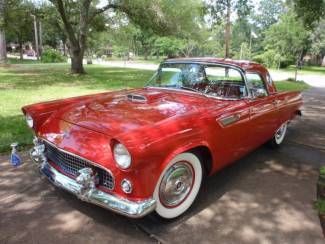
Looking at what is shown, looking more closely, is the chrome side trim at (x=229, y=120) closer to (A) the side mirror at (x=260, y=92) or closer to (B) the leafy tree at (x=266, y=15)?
(A) the side mirror at (x=260, y=92)

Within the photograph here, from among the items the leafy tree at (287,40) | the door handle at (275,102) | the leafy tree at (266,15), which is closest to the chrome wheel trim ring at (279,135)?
the door handle at (275,102)

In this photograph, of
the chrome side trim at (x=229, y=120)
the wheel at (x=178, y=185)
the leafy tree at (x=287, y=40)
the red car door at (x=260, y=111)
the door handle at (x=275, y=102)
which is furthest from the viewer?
the leafy tree at (x=287, y=40)

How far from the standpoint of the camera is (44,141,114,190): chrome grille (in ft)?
9.70

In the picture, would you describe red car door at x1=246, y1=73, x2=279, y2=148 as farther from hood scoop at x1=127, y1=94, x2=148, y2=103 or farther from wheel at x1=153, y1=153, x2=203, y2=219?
hood scoop at x1=127, y1=94, x2=148, y2=103

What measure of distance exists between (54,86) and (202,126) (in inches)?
397

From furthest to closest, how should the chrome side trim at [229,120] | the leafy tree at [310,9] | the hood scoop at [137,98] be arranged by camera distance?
the leafy tree at [310,9] < the hood scoop at [137,98] < the chrome side trim at [229,120]

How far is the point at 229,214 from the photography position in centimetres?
345

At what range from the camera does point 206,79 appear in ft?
15.0

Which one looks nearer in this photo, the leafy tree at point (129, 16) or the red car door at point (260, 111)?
the red car door at point (260, 111)

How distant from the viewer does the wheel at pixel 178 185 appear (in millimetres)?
3094

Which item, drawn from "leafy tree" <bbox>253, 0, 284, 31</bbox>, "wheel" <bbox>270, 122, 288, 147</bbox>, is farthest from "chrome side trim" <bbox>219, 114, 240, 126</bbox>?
"leafy tree" <bbox>253, 0, 284, 31</bbox>

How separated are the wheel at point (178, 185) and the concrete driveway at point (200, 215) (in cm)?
12

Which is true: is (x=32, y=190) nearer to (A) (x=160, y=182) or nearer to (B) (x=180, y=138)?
(A) (x=160, y=182)

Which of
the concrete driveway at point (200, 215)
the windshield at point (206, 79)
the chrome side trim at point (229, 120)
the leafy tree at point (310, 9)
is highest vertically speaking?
the leafy tree at point (310, 9)
